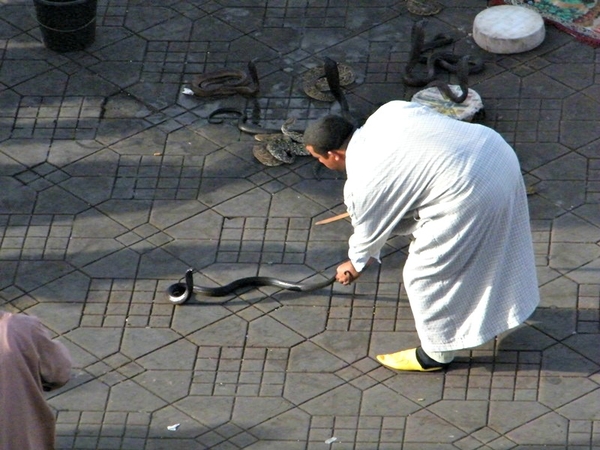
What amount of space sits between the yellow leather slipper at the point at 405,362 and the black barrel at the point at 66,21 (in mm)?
4148

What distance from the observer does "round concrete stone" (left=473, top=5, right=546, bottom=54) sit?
1059cm

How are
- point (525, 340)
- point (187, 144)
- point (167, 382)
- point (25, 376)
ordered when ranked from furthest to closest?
point (187, 144) → point (525, 340) → point (167, 382) → point (25, 376)

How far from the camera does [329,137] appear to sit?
7426 mm

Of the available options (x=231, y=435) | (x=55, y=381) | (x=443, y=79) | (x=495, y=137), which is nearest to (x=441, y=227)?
(x=495, y=137)

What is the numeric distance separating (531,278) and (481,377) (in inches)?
25.7

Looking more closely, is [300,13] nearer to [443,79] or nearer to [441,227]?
[443,79]

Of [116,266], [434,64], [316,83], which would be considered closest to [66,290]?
[116,266]

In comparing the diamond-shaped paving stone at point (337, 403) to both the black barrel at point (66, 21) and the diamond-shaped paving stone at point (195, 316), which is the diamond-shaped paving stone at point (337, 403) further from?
the black barrel at point (66, 21)

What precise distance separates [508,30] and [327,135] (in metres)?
3.61

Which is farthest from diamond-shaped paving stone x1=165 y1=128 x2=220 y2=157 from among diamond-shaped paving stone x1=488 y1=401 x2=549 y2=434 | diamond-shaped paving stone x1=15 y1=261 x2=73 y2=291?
diamond-shaped paving stone x1=488 y1=401 x2=549 y2=434

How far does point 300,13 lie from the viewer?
1138cm

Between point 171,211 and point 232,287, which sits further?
point 171,211

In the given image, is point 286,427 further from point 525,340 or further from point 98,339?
point 525,340

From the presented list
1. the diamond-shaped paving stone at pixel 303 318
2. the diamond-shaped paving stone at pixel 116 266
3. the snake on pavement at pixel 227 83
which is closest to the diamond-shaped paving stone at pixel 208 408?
the diamond-shaped paving stone at pixel 303 318
